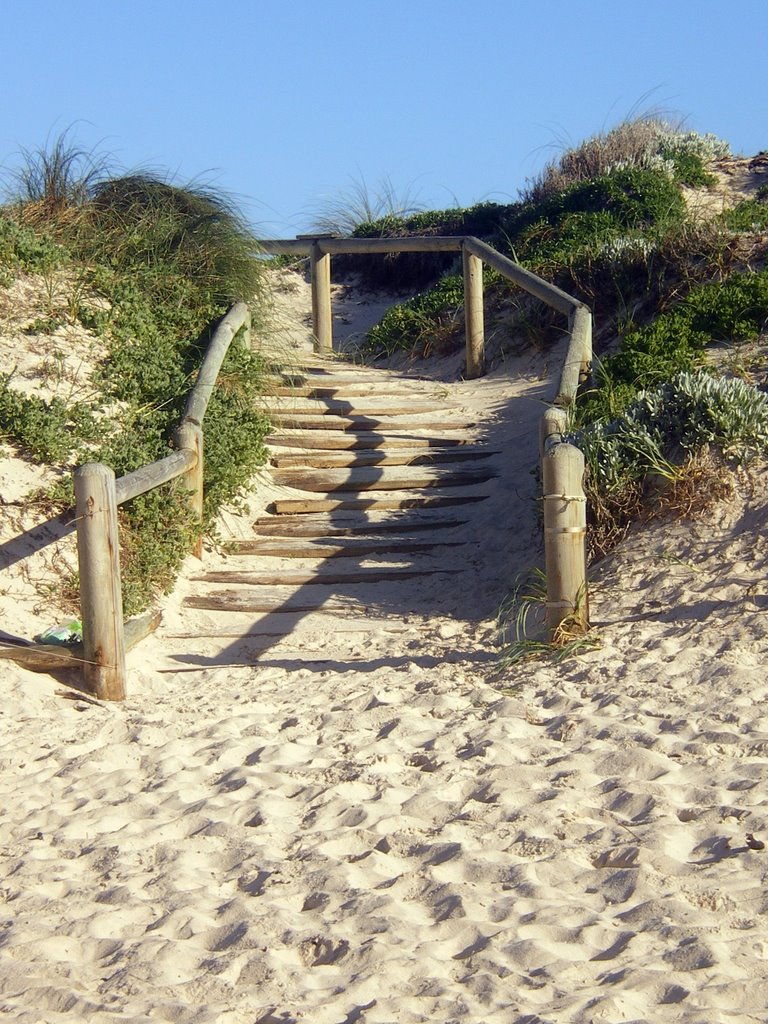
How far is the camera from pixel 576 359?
7723 mm

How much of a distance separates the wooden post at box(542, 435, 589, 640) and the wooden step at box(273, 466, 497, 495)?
2644 millimetres

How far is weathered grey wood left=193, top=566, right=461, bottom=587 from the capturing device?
268 inches

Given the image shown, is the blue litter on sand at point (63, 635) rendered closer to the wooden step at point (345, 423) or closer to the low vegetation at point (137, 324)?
the low vegetation at point (137, 324)

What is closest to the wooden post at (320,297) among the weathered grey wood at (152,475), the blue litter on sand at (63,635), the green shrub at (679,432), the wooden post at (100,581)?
the weathered grey wood at (152,475)

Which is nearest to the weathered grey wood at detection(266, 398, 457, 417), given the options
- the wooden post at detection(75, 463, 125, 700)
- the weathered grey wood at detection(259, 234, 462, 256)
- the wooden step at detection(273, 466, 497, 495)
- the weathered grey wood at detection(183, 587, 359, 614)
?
the wooden step at detection(273, 466, 497, 495)

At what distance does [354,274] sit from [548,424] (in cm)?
990

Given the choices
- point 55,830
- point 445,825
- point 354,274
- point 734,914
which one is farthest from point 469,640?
point 354,274

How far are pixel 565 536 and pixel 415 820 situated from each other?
183cm

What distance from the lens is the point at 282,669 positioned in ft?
18.6

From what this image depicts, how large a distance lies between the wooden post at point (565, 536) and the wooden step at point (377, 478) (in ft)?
8.68

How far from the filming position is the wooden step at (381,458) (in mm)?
8117

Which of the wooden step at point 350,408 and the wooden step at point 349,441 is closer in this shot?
the wooden step at point 349,441

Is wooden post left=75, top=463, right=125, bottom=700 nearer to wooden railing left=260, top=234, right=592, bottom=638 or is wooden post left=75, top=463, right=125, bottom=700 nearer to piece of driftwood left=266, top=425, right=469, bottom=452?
wooden railing left=260, top=234, right=592, bottom=638

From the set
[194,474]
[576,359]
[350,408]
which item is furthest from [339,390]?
[194,474]
